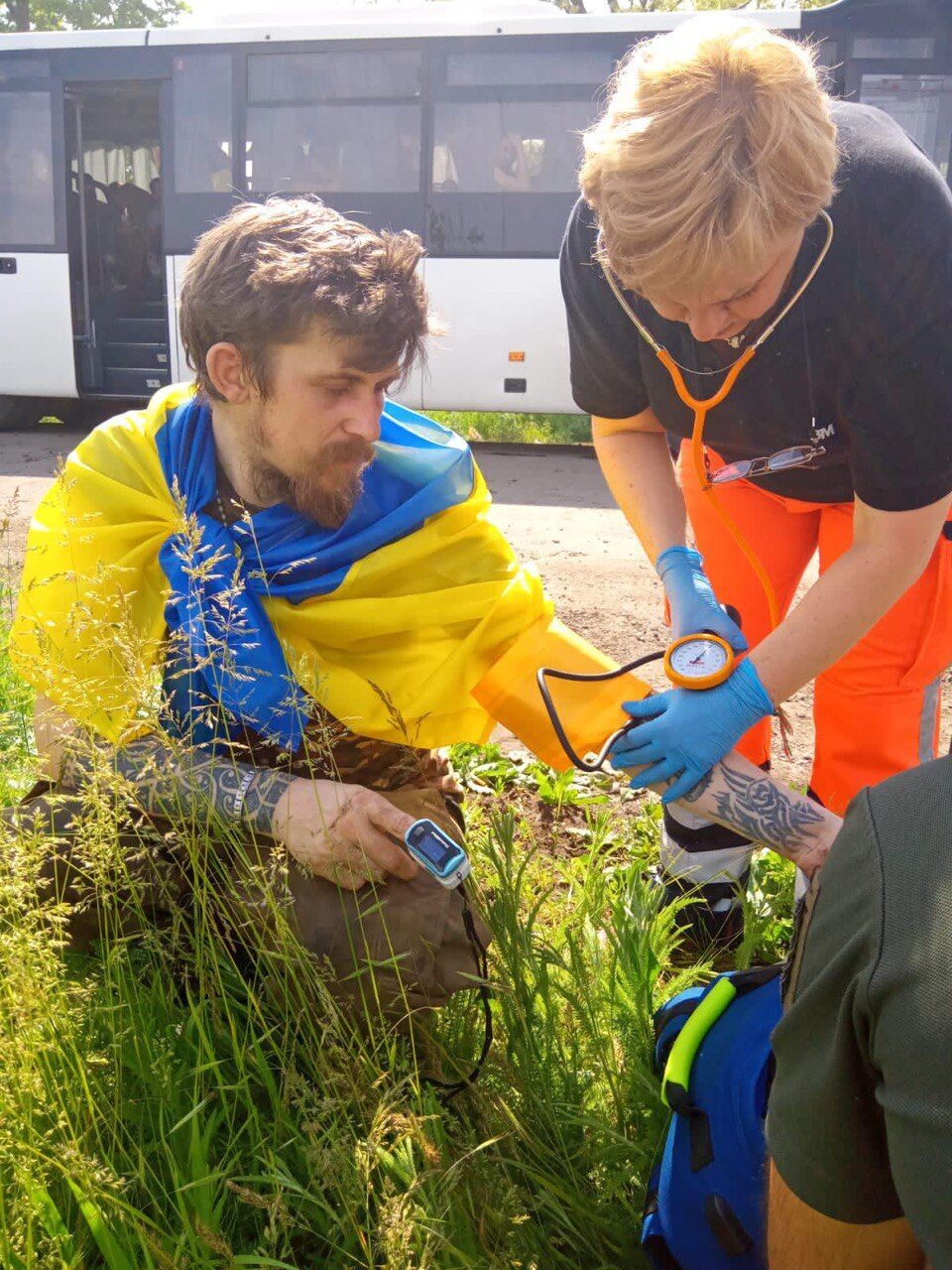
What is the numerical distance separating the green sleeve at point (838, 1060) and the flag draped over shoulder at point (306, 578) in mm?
1135

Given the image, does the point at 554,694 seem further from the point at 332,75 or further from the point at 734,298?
the point at 332,75

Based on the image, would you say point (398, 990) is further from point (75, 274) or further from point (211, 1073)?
point (75, 274)

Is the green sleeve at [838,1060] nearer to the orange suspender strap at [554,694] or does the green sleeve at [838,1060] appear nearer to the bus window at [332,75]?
the orange suspender strap at [554,694]

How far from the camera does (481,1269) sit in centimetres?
150

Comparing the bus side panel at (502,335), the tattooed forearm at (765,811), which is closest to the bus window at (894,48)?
the bus side panel at (502,335)

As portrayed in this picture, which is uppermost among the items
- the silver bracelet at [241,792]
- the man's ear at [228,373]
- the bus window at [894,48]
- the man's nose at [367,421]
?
the bus window at [894,48]

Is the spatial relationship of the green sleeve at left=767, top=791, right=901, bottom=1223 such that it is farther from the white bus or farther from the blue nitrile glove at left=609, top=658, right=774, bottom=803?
the white bus

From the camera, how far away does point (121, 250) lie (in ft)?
36.5

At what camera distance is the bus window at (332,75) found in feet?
31.6

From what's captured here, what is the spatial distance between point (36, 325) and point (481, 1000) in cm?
990

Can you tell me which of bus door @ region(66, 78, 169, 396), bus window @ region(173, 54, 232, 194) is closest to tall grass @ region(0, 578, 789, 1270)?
bus window @ region(173, 54, 232, 194)

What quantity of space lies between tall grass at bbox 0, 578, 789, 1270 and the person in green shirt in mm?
440

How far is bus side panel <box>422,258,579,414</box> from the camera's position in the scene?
31.9ft

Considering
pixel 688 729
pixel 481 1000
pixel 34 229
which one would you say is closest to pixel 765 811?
pixel 688 729
